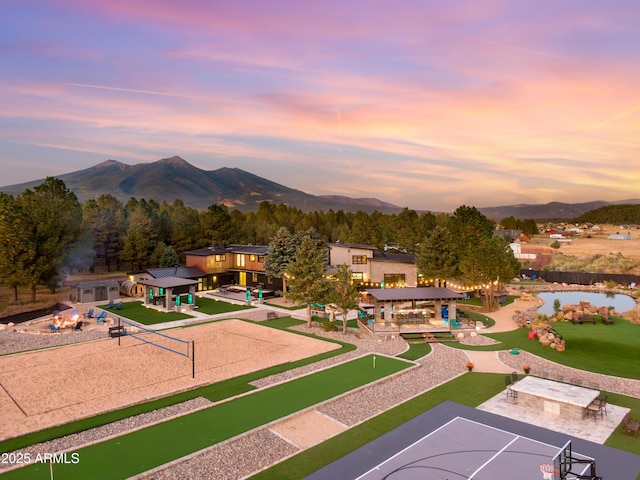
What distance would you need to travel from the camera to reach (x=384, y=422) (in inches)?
714

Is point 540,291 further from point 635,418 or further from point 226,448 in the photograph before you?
point 226,448

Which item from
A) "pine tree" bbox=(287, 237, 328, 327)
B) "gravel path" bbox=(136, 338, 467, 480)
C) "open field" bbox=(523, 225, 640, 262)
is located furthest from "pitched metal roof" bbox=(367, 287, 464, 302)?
"open field" bbox=(523, 225, 640, 262)

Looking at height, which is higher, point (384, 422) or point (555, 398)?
point (555, 398)

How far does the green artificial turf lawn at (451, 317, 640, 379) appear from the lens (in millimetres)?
26266

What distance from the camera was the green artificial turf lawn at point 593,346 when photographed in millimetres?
26266

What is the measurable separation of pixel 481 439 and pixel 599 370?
14.6 metres

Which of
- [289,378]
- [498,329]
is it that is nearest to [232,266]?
[498,329]

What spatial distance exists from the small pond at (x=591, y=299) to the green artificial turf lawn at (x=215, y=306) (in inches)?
1362

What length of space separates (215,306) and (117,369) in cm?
2178

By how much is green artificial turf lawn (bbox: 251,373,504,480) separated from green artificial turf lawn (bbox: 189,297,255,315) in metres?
28.0

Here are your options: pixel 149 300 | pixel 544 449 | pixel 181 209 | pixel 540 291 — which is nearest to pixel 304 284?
pixel 149 300

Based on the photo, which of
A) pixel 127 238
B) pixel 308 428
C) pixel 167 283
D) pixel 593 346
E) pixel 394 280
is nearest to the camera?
pixel 308 428

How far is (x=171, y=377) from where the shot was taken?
2403 cm

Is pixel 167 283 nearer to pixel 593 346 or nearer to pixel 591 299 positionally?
pixel 593 346
